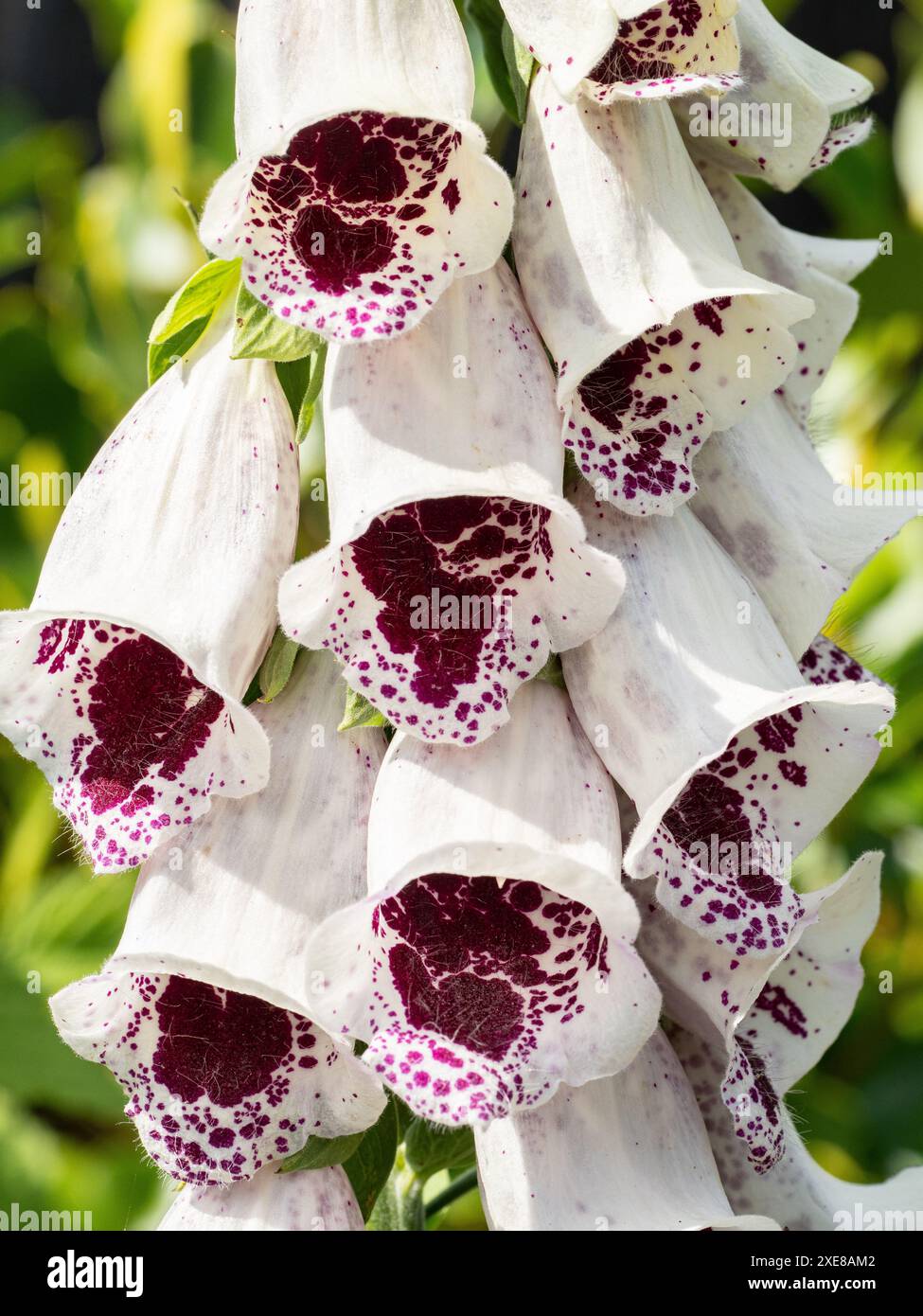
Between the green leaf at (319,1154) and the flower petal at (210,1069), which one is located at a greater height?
the flower petal at (210,1069)

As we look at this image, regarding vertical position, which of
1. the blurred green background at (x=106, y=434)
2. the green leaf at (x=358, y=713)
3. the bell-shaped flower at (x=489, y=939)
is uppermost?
the green leaf at (x=358, y=713)

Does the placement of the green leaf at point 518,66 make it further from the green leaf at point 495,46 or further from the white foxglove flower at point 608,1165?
the white foxglove flower at point 608,1165

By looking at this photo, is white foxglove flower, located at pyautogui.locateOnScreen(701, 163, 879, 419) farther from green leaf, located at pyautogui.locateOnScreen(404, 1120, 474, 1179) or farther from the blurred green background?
the blurred green background

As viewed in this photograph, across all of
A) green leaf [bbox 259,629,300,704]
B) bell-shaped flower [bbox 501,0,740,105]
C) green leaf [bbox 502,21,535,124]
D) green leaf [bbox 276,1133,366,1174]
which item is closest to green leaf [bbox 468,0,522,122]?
green leaf [bbox 502,21,535,124]

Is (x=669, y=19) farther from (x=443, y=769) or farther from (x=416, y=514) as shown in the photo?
(x=443, y=769)

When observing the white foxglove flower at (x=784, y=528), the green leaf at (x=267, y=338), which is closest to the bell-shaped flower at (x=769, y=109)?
the white foxglove flower at (x=784, y=528)

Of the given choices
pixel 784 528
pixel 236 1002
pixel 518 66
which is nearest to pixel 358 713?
pixel 236 1002
